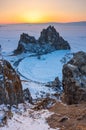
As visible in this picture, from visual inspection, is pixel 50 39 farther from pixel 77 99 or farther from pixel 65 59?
pixel 77 99

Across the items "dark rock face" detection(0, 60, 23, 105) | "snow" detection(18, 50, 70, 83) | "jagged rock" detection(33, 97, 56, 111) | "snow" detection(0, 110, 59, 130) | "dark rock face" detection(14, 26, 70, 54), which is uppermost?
"dark rock face" detection(0, 60, 23, 105)

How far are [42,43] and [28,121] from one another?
12099cm

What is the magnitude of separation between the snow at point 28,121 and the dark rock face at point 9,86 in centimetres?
189

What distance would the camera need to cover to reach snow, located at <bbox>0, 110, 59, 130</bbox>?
17469 mm

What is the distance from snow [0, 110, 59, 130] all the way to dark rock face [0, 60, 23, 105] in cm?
189

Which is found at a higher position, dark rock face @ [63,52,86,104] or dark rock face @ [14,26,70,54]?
dark rock face @ [63,52,86,104]

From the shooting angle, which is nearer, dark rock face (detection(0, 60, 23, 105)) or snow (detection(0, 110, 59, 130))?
snow (detection(0, 110, 59, 130))

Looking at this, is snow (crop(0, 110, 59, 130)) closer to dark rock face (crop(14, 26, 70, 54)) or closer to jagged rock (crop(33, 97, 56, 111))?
jagged rock (crop(33, 97, 56, 111))

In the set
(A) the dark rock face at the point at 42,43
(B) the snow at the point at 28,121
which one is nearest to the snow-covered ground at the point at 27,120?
(B) the snow at the point at 28,121

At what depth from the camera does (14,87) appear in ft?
78.3

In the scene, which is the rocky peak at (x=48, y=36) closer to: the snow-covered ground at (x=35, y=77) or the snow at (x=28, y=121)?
the snow-covered ground at (x=35, y=77)

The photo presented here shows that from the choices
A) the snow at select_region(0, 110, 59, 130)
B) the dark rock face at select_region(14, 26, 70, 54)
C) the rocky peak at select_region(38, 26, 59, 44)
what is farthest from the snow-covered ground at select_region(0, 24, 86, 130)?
Answer: the rocky peak at select_region(38, 26, 59, 44)

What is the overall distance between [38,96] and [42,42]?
104 meters

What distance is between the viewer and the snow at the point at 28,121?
17.5 m
